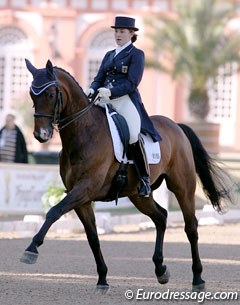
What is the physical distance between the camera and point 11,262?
12633mm

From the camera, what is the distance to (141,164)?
10609 mm

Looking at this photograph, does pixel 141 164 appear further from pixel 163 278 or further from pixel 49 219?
pixel 49 219

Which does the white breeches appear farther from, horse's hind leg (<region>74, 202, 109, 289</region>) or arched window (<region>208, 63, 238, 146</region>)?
arched window (<region>208, 63, 238, 146</region>)

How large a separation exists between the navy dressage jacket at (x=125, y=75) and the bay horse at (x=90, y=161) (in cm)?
30

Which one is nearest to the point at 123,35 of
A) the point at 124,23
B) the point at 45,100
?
the point at 124,23

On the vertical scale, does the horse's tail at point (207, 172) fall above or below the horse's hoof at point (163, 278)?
above

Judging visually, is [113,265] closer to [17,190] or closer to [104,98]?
[104,98]

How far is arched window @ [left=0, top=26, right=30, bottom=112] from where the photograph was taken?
42.2 metres

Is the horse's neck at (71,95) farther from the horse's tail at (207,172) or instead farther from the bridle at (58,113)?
the horse's tail at (207,172)

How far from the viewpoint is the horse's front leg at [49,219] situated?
9195mm

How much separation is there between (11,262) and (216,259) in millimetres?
2607

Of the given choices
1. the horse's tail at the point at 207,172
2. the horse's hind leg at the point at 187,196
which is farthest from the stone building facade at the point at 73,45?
the horse's hind leg at the point at 187,196

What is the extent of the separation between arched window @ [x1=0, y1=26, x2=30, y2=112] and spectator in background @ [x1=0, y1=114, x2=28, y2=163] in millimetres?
21585

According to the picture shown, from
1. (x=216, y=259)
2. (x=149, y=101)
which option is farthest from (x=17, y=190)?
(x=149, y=101)
